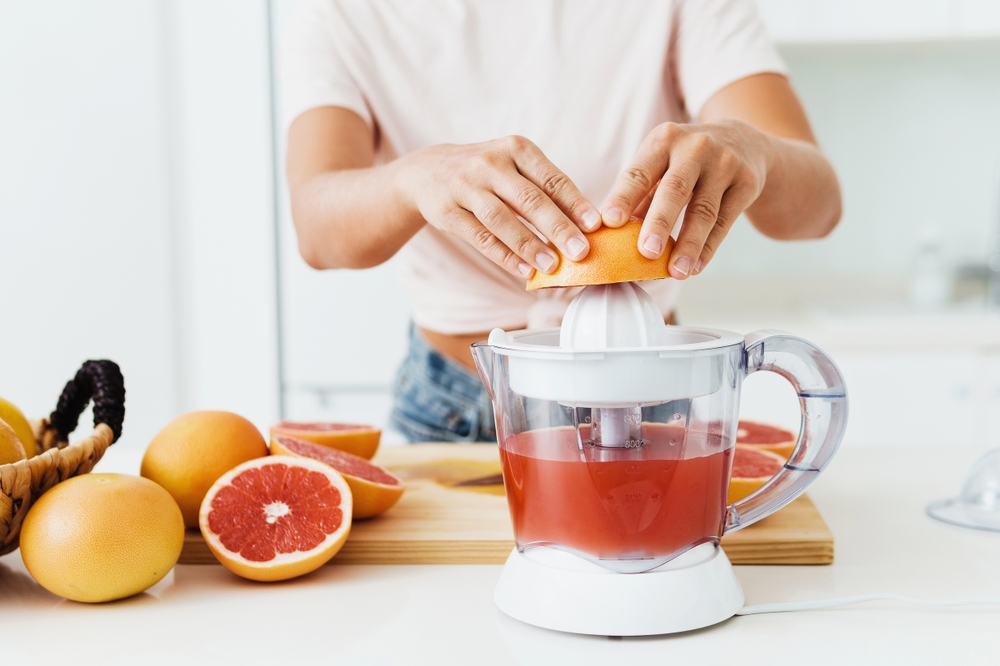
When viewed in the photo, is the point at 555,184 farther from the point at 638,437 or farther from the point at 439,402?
the point at 439,402

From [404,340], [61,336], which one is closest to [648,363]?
[404,340]

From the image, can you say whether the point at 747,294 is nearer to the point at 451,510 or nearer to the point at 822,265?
the point at 822,265

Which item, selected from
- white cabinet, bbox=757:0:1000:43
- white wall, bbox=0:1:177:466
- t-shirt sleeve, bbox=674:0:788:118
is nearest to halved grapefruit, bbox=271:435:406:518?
t-shirt sleeve, bbox=674:0:788:118

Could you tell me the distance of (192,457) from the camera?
75cm

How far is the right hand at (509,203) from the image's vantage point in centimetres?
62

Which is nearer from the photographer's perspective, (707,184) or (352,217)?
(707,184)

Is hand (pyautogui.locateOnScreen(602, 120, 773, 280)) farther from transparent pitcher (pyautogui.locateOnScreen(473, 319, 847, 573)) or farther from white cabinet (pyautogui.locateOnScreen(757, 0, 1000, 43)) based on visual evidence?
white cabinet (pyautogui.locateOnScreen(757, 0, 1000, 43))

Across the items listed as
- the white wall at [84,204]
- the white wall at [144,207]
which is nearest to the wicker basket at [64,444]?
the white wall at [84,204]

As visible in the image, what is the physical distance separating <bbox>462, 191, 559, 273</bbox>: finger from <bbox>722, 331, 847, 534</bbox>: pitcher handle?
157 mm

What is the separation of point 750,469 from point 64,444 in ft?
2.07

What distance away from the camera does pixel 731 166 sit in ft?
2.24

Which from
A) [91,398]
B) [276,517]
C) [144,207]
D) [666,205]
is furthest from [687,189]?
[144,207]

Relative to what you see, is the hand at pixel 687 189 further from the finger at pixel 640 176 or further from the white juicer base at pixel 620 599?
the white juicer base at pixel 620 599

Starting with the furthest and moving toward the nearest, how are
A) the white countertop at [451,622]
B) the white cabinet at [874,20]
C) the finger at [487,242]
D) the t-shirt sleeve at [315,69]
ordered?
the white cabinet at [874,20], the t-shirt sleeve at [315,69], the finger at [487,242], the white countertop at [451,622]
